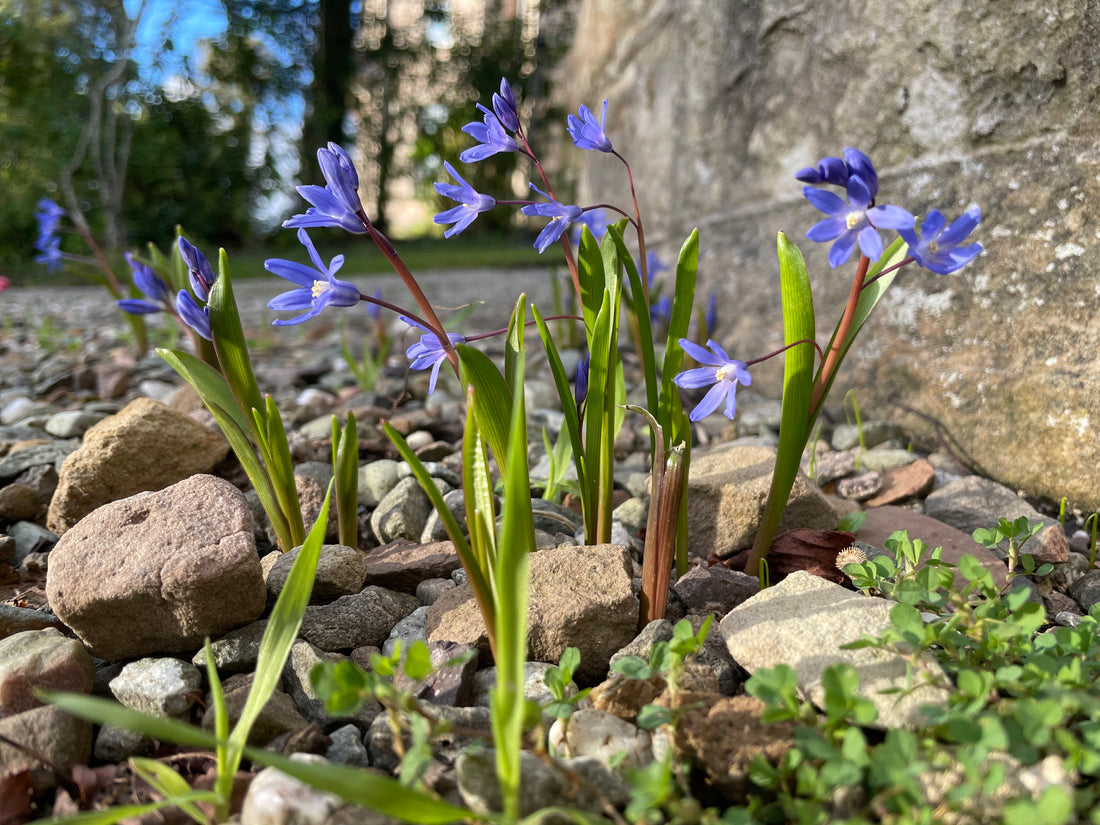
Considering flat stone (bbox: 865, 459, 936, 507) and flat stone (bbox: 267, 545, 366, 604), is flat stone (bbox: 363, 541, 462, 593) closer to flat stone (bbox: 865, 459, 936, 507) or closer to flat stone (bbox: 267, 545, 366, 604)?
flat stone (bbox: 267, 545, 366, 604)

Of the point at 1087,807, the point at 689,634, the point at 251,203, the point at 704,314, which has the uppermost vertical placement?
the point at 251,203

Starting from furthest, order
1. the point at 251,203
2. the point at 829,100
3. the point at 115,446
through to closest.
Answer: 1. the point at 251,203
2. the point at 829,100
3. the point at 115,446

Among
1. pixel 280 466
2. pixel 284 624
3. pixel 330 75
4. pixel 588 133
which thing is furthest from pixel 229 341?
pixel 330 75

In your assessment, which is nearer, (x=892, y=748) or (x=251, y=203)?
(x=892, y=748)

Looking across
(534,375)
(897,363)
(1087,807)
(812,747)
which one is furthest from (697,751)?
(534,375)

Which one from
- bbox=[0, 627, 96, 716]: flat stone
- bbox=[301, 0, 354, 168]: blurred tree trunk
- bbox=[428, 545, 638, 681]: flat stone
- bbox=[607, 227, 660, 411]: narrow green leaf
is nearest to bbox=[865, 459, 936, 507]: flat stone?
bbox=[607, 227, 660, 411]: narrow green leaf

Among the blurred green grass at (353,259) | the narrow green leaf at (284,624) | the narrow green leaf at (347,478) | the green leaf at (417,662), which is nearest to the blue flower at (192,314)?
the narrow green leaf at (347,478)

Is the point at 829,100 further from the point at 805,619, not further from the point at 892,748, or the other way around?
the point at 892,748

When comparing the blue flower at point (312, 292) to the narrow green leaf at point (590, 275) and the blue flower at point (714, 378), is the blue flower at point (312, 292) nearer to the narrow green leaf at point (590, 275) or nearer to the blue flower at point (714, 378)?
the narrow green leaf at point (590, 275)
